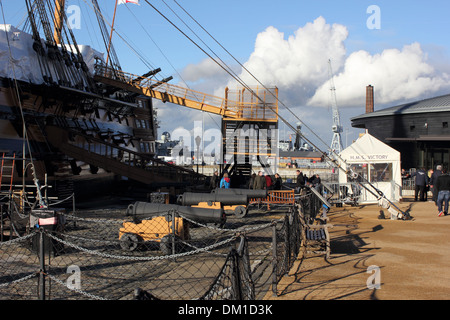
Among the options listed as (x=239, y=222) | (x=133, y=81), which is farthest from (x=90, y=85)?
(x=239, y=222)

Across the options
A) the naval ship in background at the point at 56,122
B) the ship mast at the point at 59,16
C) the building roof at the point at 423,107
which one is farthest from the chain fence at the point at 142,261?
the building roof at the point at 423,107

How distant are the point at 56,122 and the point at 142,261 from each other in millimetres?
14568

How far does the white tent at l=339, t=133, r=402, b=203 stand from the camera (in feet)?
67.1

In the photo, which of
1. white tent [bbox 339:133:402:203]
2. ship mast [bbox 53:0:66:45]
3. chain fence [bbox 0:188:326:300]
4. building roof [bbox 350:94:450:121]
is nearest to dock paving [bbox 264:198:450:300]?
chain fence [bbox 0:188:326:300]

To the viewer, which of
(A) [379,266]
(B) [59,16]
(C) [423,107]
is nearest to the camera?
(A) [379,266]

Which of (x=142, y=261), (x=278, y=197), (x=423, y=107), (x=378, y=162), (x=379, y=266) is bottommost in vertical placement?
(x=142, y=261)

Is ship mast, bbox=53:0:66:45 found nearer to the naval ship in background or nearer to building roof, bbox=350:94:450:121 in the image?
the naval ship in background

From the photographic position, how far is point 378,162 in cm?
2053

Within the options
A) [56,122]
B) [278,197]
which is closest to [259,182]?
[278,197]

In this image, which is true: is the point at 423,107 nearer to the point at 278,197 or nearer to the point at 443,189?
the point at 278,197

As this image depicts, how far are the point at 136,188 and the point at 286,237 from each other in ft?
57.8

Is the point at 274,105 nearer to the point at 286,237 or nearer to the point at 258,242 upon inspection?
the point at 258,242

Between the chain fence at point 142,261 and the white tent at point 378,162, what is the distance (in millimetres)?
10215

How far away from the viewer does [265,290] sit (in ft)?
22.0
